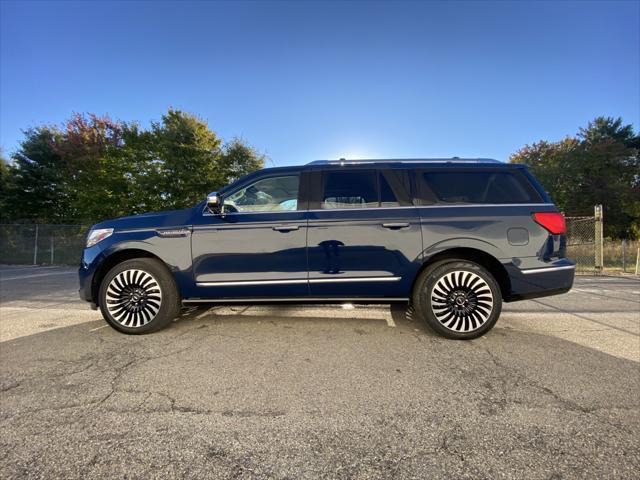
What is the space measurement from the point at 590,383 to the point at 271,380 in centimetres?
236

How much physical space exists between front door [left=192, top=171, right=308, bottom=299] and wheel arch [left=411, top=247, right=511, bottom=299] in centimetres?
132

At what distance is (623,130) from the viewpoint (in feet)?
82.2

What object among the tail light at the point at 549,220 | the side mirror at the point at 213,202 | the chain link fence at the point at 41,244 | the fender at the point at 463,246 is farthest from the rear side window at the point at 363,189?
the chain link fence at the point at 41,244

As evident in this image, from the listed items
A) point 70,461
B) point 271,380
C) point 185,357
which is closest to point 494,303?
point 271,380

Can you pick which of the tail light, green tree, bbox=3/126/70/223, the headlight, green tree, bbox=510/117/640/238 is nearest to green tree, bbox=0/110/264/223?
green tree, bbox=3/126/70/223

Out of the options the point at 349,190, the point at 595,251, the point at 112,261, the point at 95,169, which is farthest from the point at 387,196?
the point at 95,169

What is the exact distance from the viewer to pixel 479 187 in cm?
326

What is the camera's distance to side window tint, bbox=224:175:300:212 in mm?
3289

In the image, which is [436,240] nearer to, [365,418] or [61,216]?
[365,418]

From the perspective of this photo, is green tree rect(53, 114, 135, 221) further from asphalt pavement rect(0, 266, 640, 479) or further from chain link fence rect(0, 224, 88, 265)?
asphalt pavement rect(0, 266, 640, 479)

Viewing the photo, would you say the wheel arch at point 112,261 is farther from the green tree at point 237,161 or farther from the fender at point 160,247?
the green tree at point 237,161

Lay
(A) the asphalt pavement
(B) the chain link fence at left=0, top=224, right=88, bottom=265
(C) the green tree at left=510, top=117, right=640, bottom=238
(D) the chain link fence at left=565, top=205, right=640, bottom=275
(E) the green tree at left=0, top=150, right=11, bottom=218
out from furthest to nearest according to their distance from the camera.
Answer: (C) the green tree at left=510, top=117, right=640, bottom=238, (E) the green tree at left=0, top=150, right=11, bottom=218, (B) the chain link fence at left=0, top=224, right=88, bottom=265, (D) the chain link fence at left=565, top=205, right=640, bottom=275, (A) the asphalt pavement

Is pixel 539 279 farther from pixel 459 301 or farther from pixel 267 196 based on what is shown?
pixel 267 196

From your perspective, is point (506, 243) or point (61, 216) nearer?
point (506, 243)
